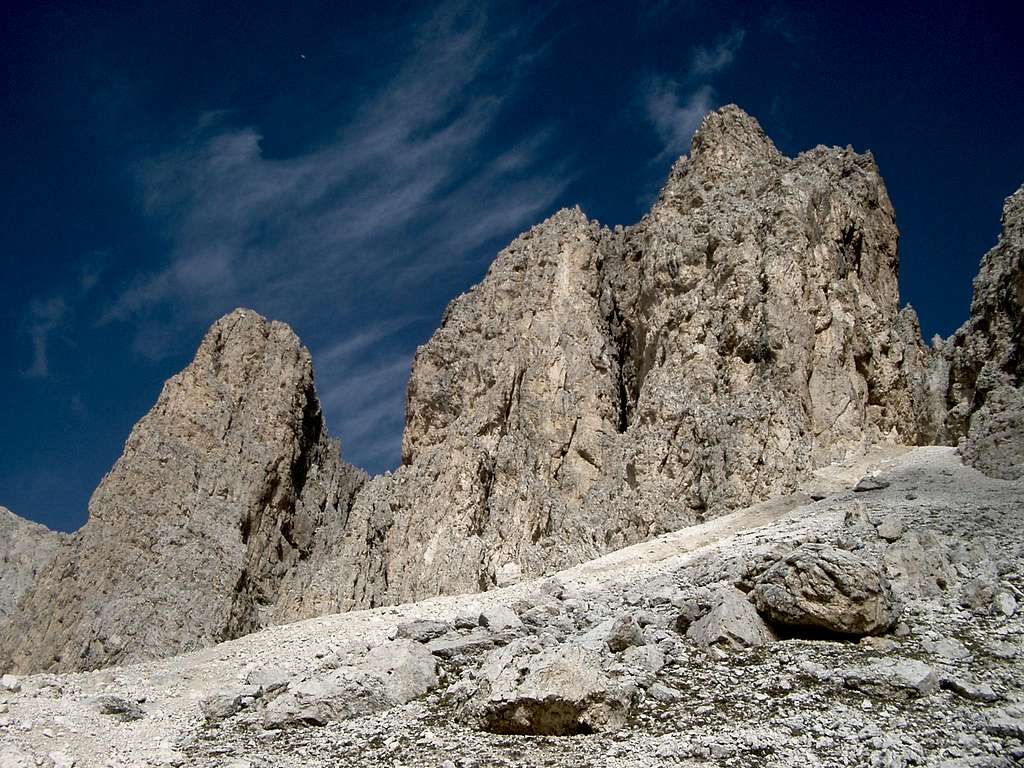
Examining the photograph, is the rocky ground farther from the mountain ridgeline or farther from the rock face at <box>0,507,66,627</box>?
the rock face at <box>0,507,66,627</box>

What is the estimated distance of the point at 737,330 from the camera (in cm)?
4059

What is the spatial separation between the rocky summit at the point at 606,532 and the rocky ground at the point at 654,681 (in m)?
0.07

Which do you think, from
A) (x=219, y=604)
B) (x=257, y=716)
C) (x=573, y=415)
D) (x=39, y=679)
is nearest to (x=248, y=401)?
(x=219, y=604)

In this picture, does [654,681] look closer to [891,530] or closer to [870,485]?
[891,530]

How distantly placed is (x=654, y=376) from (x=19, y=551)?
7233 centimetres

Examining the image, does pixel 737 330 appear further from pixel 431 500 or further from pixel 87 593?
pixel 87 593

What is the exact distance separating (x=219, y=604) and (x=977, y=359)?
42095 millimetres

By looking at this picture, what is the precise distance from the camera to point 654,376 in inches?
1676

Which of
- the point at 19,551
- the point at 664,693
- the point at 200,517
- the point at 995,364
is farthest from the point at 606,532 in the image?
the point at 19,551

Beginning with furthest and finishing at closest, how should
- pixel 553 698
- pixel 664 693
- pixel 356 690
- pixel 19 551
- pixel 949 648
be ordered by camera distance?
1. pixel 19 551
2. pixel 356 690
3. pixel 949 648
4. pixel 664 693
5. pixel 553 698

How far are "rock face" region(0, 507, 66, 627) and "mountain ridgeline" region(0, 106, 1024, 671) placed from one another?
30614mm

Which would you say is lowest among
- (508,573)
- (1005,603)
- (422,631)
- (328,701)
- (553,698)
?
(553,698)

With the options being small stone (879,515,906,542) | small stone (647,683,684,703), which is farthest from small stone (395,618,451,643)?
small stone (879,515,906,542)

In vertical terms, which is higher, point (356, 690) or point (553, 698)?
point (356, 690)
